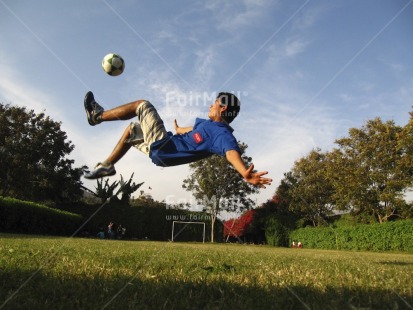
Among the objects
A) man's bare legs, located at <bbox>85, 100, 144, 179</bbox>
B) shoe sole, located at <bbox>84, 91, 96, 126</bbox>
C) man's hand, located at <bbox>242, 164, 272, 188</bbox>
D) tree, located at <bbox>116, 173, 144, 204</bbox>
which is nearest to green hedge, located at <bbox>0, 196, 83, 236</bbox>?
tree, located at <bbox>116, 173, 144, 204</bbox>

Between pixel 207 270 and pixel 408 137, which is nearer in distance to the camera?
pixel 207 270

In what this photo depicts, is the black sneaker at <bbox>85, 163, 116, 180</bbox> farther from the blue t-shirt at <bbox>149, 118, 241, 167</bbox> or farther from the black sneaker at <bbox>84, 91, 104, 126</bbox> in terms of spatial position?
the black sneaker at <bbox>84, 91, 104, 126</bbox>

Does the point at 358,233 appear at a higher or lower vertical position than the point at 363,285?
higher

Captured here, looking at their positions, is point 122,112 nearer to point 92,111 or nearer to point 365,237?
point 92,111

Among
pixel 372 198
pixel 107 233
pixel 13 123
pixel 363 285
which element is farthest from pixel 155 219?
pixel 363 285

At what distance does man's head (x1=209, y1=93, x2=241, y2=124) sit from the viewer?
260 inches

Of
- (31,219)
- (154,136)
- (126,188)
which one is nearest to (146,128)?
(154,136)

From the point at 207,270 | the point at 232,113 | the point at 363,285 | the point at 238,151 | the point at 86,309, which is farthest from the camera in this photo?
the point at 232,113

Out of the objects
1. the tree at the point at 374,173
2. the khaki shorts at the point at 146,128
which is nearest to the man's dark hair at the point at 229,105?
the khaki shorts at the point at 146,128

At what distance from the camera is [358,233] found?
3183 centimetres

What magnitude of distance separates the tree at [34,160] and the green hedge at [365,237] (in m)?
26.5

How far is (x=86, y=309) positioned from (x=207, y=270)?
224 cm

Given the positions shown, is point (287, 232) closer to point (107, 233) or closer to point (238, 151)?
point (107, 233)

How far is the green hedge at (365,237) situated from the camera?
28.4 m
